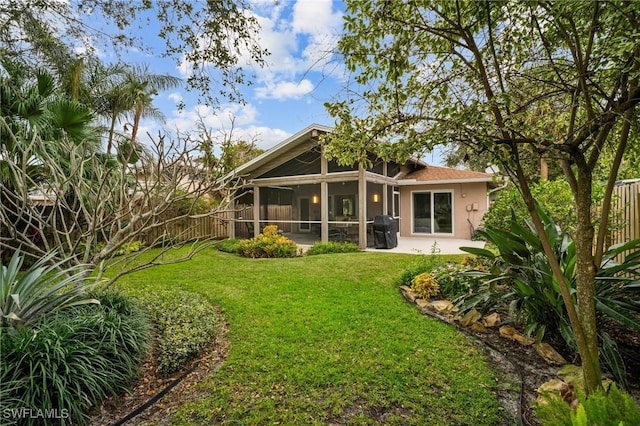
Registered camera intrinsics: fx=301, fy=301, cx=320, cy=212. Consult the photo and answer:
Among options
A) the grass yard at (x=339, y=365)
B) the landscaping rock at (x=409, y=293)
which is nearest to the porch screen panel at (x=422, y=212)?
the landscaping rock at (x=409, y=293)

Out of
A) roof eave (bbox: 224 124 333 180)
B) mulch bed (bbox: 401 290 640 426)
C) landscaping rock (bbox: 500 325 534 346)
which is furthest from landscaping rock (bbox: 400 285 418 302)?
roof eave (bbox: 224 124 333 180)

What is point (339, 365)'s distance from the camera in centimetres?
319

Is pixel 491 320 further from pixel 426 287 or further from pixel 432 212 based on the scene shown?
pixel 432 212

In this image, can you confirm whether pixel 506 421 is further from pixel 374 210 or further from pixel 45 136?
pixel 374 210

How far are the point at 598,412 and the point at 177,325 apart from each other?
13.2 ft

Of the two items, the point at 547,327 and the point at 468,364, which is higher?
the point at 547,327

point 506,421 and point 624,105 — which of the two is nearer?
point 624,105

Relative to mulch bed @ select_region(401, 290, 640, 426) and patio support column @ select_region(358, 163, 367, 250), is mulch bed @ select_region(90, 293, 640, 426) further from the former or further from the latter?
patio support column @ select_region(358, 163, 367, 250)

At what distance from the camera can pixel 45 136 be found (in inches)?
219

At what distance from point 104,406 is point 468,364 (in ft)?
11.5

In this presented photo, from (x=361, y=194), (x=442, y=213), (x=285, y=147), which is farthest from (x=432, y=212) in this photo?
(x=285, y=147)

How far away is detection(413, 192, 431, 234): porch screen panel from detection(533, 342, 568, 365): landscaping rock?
10663mm

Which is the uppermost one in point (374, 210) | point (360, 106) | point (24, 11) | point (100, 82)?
point (100, 82)

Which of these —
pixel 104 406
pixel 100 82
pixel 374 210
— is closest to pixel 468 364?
pixel 104 406
